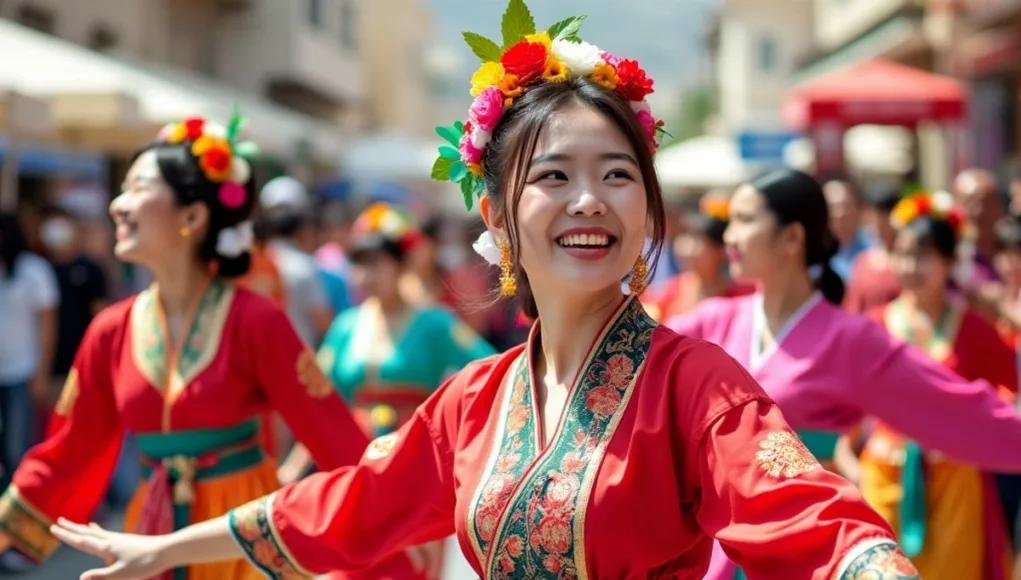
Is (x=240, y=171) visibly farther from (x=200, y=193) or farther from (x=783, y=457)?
(x=783, y=457)

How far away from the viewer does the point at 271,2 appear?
25.7 meters

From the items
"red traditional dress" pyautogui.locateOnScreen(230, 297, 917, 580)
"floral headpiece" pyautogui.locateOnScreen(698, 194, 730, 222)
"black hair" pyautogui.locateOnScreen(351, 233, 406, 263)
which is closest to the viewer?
"red traditional dress" pyautogui.locateOnScreen(230, 297, 917, 580)

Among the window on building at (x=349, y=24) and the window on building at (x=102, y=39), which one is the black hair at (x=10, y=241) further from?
the window on building at (x=349, y=24)

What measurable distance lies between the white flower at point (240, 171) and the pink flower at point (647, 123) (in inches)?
73.1

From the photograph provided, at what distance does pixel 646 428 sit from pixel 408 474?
0.60 m

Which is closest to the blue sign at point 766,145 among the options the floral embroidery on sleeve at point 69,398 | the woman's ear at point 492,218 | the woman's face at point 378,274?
the woman's face at point 378,274

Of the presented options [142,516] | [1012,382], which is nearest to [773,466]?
[142,516]

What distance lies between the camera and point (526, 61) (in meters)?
2.39

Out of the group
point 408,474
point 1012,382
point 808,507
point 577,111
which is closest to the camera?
point 808,507

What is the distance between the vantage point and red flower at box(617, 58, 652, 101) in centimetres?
237

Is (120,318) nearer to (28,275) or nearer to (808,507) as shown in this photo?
(808,507)

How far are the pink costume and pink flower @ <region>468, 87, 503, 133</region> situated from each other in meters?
1.10

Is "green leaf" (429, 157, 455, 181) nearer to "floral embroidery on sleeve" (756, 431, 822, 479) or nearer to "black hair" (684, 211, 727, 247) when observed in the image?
"floral embroidery on sleeve" (756, 431, 822, 479)

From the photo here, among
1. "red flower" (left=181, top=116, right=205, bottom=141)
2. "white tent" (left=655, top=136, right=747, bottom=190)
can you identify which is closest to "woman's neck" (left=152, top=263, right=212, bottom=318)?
"red flower" (left=181, top=116, right=205, bottom=141)
